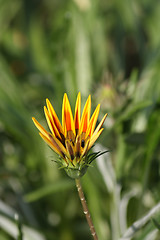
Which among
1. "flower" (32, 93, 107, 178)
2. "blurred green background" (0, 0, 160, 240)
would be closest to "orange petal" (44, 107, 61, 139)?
"flower" (32, 93, 107, 178)

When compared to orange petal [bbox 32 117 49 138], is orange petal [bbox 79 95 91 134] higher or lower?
lower

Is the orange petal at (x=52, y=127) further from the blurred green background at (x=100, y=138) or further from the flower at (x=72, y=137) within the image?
the blurred green background at (x=100, y=138)

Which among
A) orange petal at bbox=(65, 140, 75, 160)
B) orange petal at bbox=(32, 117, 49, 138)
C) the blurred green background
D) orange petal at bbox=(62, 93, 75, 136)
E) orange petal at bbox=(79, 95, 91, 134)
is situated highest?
the blurred green background

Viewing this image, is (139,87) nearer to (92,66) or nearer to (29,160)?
(92,66)

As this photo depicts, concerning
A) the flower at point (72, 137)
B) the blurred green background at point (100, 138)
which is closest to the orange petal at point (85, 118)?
the flower at point (72, 137)

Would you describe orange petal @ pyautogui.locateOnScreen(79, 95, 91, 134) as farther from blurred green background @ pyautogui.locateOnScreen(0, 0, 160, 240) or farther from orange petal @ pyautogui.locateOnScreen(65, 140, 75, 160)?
blurred green background @ pyautogui.locateOnScreen(0, 0, 160, 240)

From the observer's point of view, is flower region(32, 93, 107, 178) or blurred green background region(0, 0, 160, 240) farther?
blurred green background region(0, 0, 160, 240)

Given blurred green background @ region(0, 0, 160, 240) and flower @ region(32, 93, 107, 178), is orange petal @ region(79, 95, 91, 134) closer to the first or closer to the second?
flower @ region(32, 93, 107, 178)

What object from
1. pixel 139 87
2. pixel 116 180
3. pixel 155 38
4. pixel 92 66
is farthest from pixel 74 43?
pixel 116 180
